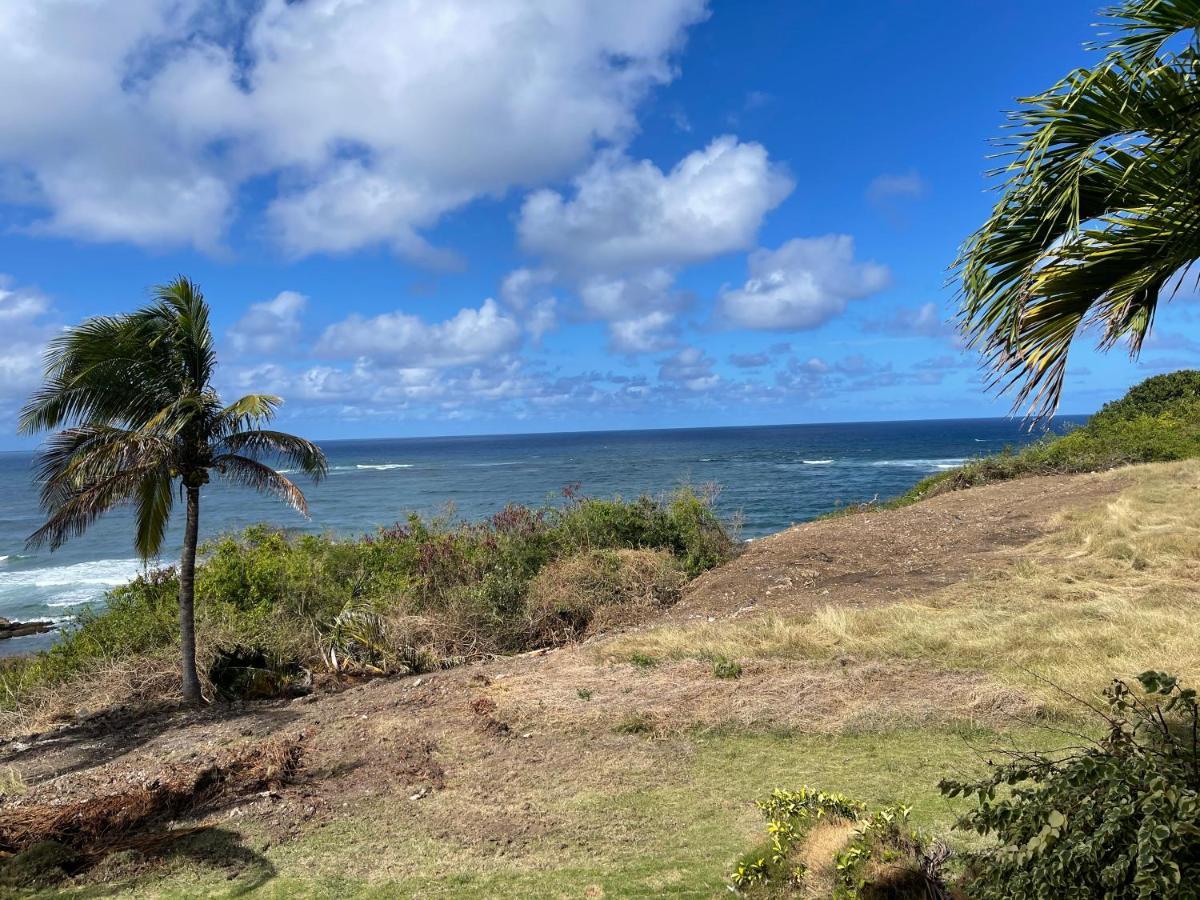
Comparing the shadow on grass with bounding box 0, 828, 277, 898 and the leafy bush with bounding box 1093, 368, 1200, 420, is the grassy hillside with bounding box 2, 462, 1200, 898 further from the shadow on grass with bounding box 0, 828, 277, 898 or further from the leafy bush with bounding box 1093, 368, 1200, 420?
the leafy bush with bounding box 1093, 368, 1200, 420

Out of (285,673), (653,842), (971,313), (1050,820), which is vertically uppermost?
(971,313)

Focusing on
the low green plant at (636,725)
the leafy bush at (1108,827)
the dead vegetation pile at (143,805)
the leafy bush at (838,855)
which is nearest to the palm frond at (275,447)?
the dead vegetation pile at (143,805)

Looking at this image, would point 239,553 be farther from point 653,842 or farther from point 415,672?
point 653,842

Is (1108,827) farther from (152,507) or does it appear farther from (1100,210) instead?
(152,507)

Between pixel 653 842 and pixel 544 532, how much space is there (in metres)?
12.5

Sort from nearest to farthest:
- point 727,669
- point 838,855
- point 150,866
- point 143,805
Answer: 1. point 838,855
2. point 150,866
3. point 143,805
4. point 727,669

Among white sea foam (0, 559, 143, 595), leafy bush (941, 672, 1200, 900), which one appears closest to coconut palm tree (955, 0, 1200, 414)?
leafy bush (941, 672, 1200, 900)

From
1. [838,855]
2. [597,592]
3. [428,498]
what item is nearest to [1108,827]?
[838,855]

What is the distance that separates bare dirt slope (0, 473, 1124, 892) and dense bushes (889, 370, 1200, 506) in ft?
46.3

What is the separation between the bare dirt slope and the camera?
6578mm

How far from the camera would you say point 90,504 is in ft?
32.6

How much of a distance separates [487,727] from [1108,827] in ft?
20.6

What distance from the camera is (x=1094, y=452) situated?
2498 centimetres

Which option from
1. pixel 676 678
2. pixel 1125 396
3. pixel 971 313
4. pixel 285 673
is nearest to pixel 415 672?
pixel 285 673
